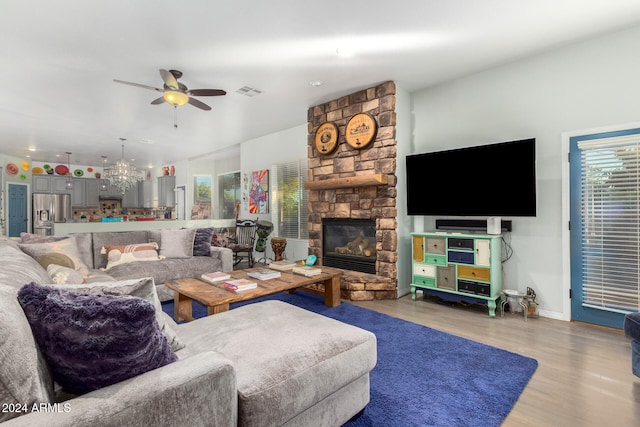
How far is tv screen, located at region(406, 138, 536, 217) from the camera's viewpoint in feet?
9.91

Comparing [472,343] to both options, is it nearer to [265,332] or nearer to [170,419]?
[265,332]

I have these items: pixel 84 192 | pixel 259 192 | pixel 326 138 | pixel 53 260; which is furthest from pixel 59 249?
pixel 84 192

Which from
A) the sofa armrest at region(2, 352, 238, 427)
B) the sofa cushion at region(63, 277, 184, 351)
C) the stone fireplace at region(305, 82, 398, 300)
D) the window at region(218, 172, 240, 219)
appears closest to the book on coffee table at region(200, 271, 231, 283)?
the sofa cushion at region(63, 277, 184, 351)

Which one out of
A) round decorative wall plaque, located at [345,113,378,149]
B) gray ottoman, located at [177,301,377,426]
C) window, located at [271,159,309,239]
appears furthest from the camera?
window, located at [271,159,309,239]

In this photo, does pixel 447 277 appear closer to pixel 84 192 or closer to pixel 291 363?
pixel 291 363

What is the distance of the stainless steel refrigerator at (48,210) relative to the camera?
8.02 meters

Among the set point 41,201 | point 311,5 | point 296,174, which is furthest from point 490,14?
point 41,201

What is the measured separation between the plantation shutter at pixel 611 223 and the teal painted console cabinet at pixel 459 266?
74 cm

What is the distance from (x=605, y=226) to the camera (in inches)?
111

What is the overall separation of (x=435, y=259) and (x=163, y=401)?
3.15m

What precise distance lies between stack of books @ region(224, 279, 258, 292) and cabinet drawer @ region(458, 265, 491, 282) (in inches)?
85.2

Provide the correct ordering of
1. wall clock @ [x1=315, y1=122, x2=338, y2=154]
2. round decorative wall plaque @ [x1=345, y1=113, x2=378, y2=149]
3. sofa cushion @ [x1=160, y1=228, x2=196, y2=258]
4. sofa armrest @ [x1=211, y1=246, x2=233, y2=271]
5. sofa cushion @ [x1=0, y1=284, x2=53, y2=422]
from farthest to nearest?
wall clock @ [x1=315, y1=122, x2=338, y2=154], sofa armrest @ [x1=211, y1=246, x2=233, y2=271], sofa cushion @ [x1=160, y1=228, x2=196, y2=258], round decorative wall plaque @ [x1=345, y1=113, x2=378, y2=149], sofa cushion @ [x1=0, y1=284, x2=53, y2=422]

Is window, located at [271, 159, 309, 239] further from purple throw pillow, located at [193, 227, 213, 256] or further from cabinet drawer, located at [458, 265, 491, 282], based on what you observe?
cabinet drawer, located at [458, 265, 491, 282]

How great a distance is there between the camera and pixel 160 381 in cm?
94
